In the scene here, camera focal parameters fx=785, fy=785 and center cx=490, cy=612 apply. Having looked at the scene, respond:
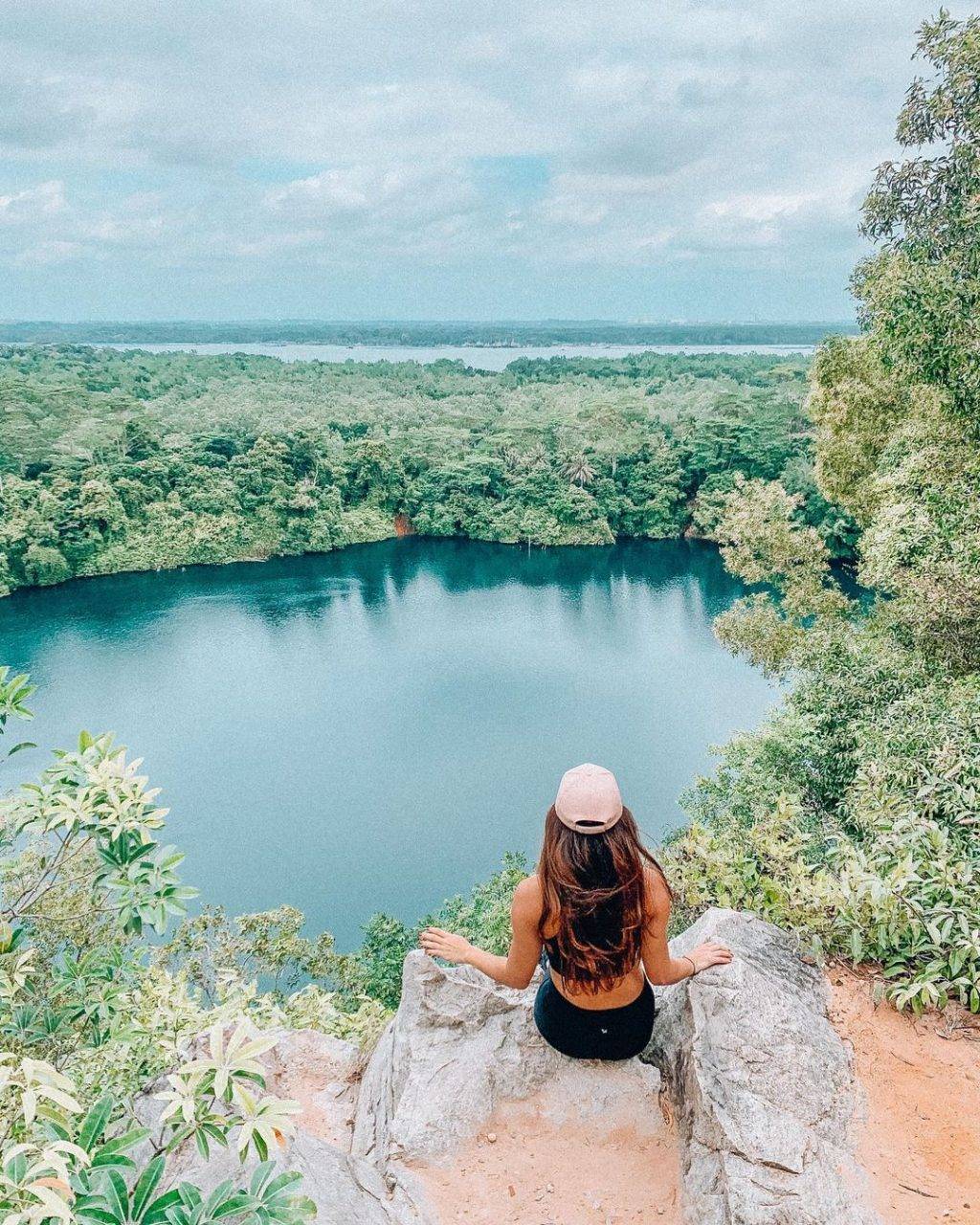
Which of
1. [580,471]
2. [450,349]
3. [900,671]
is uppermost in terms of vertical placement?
[450,349]

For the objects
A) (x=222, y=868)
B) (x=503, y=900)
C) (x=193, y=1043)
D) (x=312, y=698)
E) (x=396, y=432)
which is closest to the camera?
(x=193, y=1043)

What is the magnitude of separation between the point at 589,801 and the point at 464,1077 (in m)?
1.49

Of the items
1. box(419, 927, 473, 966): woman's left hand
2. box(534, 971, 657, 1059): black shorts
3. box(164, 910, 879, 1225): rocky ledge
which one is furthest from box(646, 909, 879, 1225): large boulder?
box(419, 927, 473, 966): woman's left hand

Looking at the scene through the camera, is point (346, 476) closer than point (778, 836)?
No

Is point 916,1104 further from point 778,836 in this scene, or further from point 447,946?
point 447,946

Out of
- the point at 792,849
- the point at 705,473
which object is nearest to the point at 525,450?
the point at 705,473

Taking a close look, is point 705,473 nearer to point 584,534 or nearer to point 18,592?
point 584,534

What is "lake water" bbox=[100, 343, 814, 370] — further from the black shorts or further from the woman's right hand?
the black shorts

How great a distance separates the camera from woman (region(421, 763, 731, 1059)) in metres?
2.13

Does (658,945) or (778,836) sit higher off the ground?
Result: (658,945)

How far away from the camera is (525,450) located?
34125 millimetres

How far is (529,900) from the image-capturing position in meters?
2.26

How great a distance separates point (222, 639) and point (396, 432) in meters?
17.2

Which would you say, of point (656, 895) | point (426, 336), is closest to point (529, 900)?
point (656, 895)
